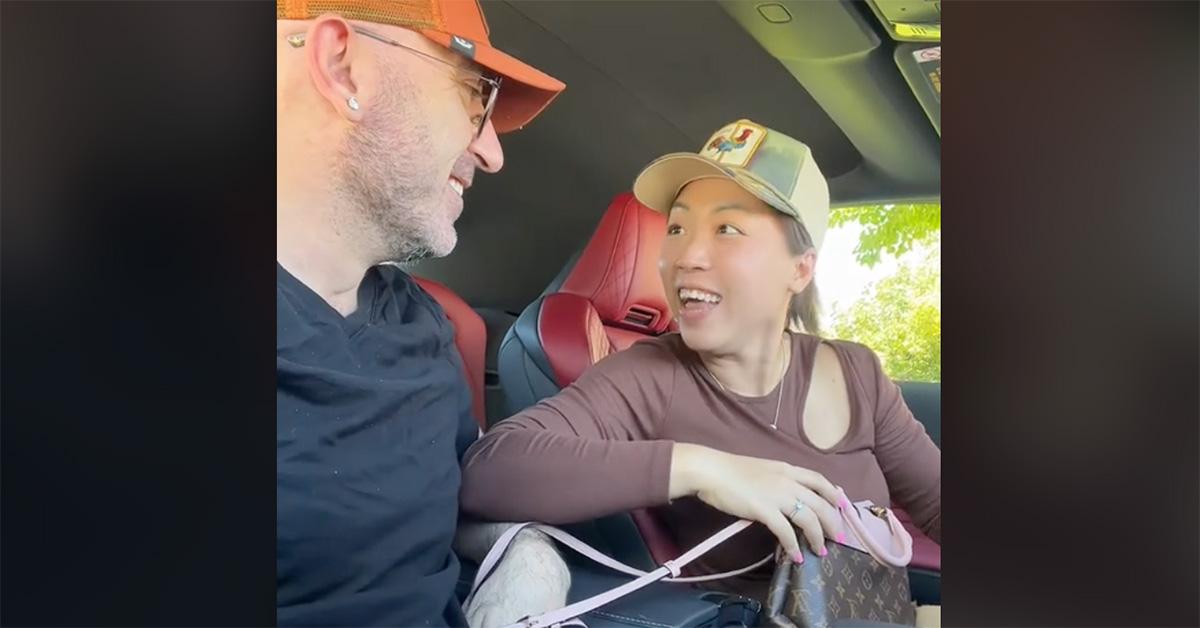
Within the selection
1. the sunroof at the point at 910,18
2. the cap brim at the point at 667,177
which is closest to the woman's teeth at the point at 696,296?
the cap brim at the point at 667,177

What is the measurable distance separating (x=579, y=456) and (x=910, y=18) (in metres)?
0.65

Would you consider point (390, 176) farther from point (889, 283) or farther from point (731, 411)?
point (889, 283)

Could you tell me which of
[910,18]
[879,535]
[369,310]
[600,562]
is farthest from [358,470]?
[910,18]

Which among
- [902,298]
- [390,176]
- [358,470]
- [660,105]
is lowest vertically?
[358,470]

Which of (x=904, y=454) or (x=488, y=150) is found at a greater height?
(x=488, y=150)

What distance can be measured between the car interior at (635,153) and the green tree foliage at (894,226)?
0.01 m

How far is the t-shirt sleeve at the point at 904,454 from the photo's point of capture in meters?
1.04

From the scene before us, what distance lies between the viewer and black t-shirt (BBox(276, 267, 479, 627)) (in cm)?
96

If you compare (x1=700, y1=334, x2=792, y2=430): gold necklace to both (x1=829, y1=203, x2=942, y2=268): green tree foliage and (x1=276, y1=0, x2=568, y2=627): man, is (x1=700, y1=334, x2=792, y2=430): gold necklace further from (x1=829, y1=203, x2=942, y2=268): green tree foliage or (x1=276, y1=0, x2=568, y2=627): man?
(x1=276, y1=0, x2=568, y2=627): man

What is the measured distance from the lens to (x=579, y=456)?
1.02 m

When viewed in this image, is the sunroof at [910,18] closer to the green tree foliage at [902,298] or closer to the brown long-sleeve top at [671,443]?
the green tree foliage at [902,298]

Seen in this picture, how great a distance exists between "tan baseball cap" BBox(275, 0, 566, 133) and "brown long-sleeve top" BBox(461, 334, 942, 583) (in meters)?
0.33
